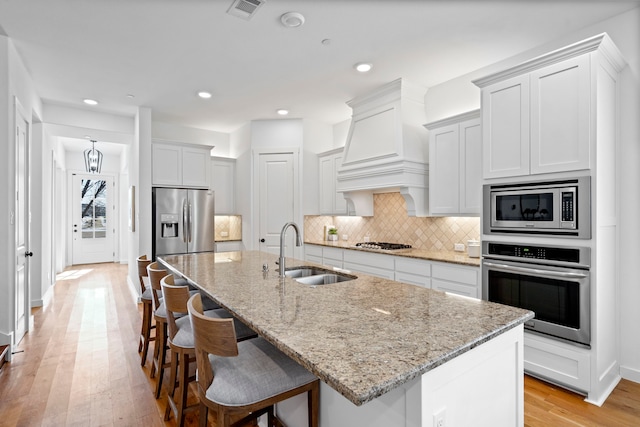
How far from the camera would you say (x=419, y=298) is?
1670mm

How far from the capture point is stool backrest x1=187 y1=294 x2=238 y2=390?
3.93ft

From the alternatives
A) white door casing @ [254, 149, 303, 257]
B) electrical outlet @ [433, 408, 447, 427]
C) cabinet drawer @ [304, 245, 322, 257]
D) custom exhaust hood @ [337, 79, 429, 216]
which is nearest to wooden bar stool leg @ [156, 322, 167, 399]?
electrical outlet @ [433, 408, 447, 427]

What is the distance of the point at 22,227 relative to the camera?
345 centimetres

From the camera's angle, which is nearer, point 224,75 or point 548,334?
point 548,334

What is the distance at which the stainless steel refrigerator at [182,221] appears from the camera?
4.84 meters

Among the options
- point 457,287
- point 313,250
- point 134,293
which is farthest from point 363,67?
point 134,293

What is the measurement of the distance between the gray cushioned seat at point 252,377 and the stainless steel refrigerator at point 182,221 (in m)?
3.82

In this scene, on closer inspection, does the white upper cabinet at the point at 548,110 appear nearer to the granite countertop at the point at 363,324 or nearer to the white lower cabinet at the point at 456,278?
the white lower cabinet at the point at 456,278

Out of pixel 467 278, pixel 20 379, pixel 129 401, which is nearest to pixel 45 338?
pixel 20 379

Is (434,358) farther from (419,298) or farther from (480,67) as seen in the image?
(480,67)

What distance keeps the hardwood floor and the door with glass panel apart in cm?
500

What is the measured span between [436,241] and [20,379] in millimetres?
4087

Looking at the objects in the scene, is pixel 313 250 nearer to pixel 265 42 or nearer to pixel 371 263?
pixel 371 263

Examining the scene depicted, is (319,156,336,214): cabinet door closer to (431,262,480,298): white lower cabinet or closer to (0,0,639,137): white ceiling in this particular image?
(0,0,639,137): white ceiling
